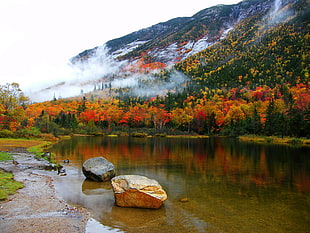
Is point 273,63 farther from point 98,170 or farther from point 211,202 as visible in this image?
point 211,202

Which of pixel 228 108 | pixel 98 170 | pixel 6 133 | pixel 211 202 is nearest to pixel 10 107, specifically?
pixel 6 133

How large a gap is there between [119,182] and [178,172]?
10032 millimetres

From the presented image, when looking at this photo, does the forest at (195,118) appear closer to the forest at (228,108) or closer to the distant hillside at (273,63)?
the forest at (228,108)

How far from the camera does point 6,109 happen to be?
159ft

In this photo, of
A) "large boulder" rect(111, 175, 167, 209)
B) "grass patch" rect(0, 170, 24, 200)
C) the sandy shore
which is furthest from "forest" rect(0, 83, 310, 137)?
"large boulder" rect(111, 175, 167, 209)

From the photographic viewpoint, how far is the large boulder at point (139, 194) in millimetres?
11516

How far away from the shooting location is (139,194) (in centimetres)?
1148

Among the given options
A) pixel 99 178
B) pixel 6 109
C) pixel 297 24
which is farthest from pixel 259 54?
pixel 99 178

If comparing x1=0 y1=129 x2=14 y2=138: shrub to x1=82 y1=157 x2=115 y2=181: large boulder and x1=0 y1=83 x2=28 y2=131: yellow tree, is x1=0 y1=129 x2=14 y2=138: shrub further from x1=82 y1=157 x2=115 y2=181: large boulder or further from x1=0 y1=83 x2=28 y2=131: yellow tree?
x1=82 y1=157 x2=115 y2=181: large boulder

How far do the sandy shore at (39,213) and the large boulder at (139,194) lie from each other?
5.83ft

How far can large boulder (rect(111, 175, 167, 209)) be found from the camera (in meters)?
11.5

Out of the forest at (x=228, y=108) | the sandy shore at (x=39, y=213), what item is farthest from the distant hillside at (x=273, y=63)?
the sandy shore at (x=39, y=213)

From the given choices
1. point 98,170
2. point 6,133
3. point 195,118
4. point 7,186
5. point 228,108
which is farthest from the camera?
Result: point 228,108

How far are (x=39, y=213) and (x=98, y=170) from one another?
23.1 ft
